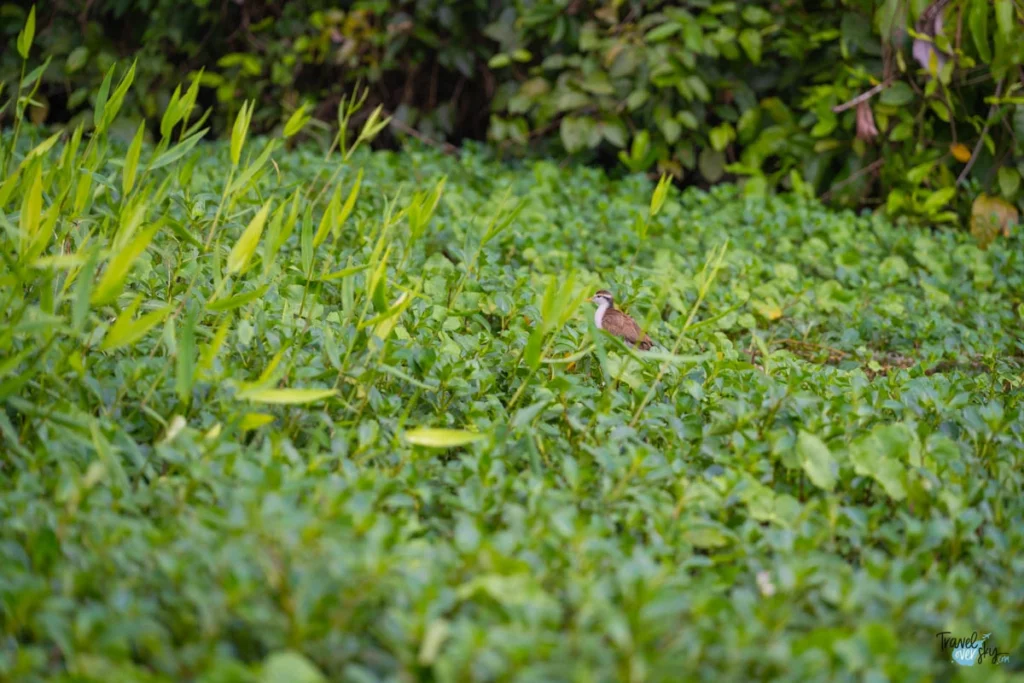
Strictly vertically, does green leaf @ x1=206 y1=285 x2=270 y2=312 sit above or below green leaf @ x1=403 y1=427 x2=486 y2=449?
above

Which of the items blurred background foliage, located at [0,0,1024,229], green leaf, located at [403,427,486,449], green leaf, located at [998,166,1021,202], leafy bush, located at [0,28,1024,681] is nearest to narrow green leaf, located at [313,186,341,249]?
leafy bush, located at [0,28,1024,681]

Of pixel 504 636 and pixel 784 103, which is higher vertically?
pixel 504 636

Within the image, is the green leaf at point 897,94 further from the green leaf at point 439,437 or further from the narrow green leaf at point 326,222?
the green leaf at point 439,437

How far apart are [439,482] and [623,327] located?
104cm

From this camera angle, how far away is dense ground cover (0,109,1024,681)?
4.28 ft

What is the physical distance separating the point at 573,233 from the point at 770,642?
2448mm

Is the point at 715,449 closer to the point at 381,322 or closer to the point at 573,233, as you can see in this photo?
the point at 381,322

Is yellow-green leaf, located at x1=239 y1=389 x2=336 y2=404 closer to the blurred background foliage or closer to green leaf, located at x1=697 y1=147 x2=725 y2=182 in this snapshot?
the blurred background foliage

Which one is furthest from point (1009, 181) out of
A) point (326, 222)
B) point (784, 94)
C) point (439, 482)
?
point (439, 482)

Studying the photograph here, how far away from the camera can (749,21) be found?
485 cm

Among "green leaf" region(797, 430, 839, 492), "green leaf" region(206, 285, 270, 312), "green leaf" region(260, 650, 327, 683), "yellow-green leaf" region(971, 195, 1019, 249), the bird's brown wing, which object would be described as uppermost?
"green leaf" region(206, 285, 270, 312)

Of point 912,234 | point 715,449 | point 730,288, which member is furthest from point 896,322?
point 715,449

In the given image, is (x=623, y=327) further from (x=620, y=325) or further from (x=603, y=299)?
(x=603, y=299)

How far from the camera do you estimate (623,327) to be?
9.11 feet
